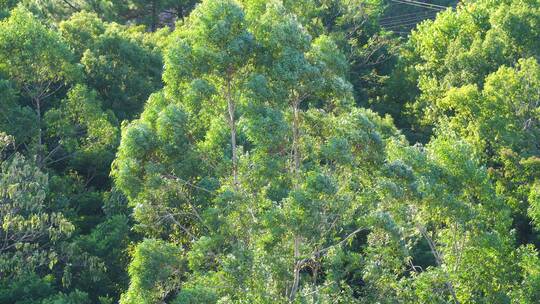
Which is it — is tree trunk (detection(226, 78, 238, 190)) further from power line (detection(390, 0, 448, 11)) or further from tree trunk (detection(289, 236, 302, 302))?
power line (detection(390, 0, 448, 11))

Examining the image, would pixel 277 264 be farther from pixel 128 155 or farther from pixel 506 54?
pixel 506 54

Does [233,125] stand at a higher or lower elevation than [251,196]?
higher

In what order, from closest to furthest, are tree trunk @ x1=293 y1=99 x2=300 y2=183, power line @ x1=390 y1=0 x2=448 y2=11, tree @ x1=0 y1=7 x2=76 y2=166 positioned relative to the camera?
1. tree trunk @ x1=293 y1=99 x2=300 y2=183
2. tree @ x1=0 y1=7 x2=76 y2=166
3. power line @ x1=390 y1=0 x2=448 y2=11

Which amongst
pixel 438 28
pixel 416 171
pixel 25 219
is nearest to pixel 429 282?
pixel 416 171

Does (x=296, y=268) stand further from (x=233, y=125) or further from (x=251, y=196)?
(x=233, y=125)

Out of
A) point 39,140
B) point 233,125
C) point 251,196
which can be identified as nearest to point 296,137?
point 233,125

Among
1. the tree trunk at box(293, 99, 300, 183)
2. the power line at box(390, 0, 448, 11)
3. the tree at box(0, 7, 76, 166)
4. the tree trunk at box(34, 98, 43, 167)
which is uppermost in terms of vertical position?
the power line at box(390, 0, 448, 11)

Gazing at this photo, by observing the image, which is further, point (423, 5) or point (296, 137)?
point (423, 5)

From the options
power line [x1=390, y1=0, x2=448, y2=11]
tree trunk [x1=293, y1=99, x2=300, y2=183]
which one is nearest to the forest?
tree trunk [x1=293, y1=99, x2=300, y2=183]

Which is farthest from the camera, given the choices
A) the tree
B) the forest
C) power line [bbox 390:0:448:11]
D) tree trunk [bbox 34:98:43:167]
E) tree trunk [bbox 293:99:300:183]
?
power line [bbox 390:0:448:11]

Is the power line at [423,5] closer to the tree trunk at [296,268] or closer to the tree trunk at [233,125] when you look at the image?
the tree trunk at [233,125]

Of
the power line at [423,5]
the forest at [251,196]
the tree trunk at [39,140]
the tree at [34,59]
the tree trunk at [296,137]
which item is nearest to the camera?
the forest at [251,196]

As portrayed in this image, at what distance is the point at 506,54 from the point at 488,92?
6.28m

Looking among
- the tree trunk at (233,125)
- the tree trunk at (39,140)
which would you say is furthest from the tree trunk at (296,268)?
the tree trunk at (39,140)
